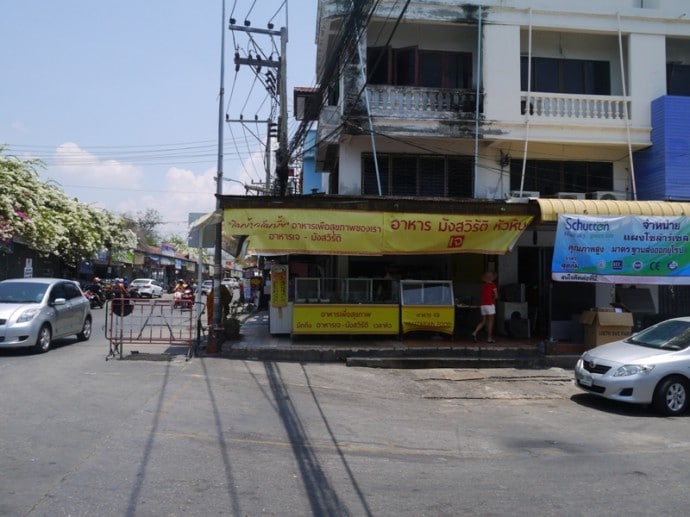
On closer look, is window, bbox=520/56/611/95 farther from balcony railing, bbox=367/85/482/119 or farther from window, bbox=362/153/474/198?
window, bbox=362/153/474/198

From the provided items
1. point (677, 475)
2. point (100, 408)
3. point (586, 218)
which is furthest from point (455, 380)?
point (100, 408)

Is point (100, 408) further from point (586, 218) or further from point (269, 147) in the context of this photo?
point (269, 147)

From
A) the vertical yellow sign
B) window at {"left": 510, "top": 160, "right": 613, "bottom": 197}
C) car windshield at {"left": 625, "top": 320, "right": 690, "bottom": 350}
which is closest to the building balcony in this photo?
window at {"left": 510, "top": 160, "right": 613, "bottom": 197}

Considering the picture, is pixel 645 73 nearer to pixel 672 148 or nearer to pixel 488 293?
pixel 672 148

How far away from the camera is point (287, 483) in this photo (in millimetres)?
5176

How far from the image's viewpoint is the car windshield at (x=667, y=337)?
9.22m

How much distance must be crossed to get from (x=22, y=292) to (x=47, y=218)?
634 inches

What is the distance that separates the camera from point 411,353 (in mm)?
12234

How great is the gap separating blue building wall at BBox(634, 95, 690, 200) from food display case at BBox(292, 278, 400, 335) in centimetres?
811

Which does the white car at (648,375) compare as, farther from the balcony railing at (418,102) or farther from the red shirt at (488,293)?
the balcony railing at (418,102)

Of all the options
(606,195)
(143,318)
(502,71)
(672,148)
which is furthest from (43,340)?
(672,148)

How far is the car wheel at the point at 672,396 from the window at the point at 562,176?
8577mm

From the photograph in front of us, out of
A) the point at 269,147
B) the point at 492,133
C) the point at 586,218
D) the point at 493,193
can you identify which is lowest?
the point at 586,218

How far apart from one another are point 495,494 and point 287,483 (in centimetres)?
186
